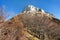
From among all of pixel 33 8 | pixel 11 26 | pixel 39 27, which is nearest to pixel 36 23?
pixel 39 27

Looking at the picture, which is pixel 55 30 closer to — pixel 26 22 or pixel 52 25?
pixel 52 25

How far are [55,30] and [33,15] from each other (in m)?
6.98

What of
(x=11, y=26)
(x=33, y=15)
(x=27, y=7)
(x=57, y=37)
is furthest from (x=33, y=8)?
(x=11, y=26)

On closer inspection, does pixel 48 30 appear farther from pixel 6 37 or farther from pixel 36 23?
pixel 6 37

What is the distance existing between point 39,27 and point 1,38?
17.5m

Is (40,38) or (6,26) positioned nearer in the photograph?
(6,26)

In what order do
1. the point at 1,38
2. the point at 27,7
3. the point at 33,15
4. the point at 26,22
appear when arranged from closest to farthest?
the point at 1,38 < the point at 26,22 < the point at 33,15 < the point at 27,7

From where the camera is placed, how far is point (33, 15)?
1636 inches

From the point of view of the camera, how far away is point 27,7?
4997cm

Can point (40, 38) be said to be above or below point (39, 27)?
below

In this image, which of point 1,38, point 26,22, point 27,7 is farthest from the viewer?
point 27,7

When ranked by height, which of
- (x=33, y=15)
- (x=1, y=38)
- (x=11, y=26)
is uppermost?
(x=33, y=15)

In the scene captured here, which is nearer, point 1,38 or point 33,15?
point 1,38

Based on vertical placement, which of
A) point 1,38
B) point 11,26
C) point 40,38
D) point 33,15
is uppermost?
point 33,15
